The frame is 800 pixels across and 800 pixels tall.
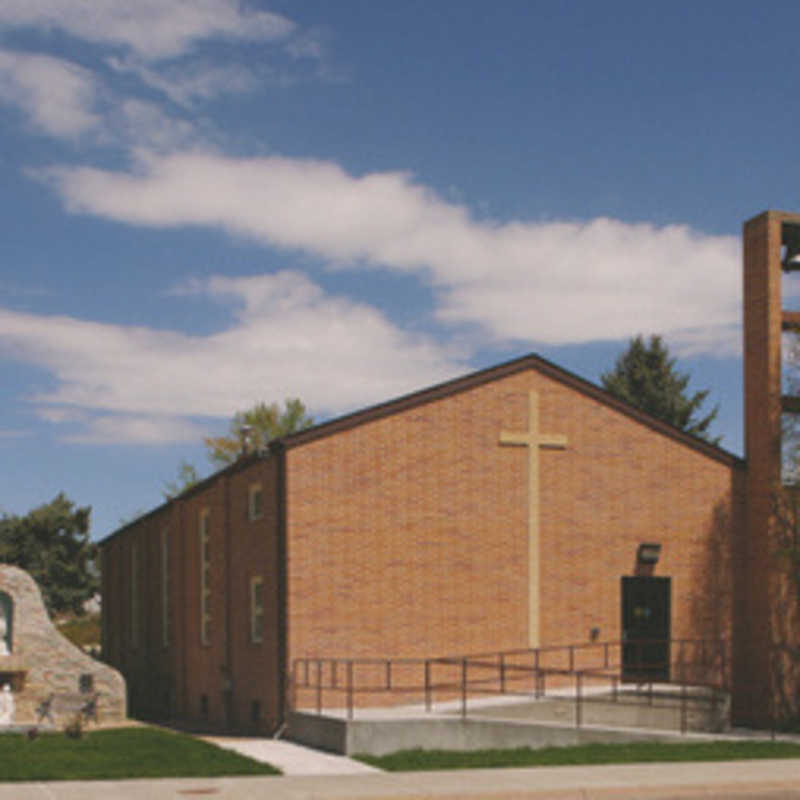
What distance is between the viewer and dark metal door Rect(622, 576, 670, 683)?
92.0 ft

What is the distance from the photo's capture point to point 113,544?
154 feet

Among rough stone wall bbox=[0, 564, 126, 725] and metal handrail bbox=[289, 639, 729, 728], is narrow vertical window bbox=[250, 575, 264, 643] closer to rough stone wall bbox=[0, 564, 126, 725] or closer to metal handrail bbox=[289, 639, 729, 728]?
metal handrail bbox=[289, 639, 729, 728]

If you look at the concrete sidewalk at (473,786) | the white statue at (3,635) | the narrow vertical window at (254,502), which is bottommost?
the concrete sidewalk at (473,786)

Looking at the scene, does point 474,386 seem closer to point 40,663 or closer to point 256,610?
point 256,610

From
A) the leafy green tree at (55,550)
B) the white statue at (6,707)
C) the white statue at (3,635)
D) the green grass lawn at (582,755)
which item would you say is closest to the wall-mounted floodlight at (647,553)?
the green grass lawn at (582,755)

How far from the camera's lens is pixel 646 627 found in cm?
2828

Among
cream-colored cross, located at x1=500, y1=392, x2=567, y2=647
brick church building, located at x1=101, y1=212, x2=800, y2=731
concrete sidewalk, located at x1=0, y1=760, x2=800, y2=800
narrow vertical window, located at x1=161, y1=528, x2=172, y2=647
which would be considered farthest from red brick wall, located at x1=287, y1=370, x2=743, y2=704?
narrow vertical window, located at x1=161, y1=528, x2=172, y2=647

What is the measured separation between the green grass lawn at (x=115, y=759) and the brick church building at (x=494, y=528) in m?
3.74

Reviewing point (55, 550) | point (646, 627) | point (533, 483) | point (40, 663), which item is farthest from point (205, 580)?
point (55, 550)

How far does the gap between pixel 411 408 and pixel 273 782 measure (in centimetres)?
1025

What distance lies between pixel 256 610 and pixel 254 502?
2382mm

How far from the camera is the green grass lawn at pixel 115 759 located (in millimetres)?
18297

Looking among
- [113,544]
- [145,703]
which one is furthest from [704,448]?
[113,544]

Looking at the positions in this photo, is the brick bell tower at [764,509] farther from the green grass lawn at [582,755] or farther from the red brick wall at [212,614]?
the red brick wall at [212,614]
